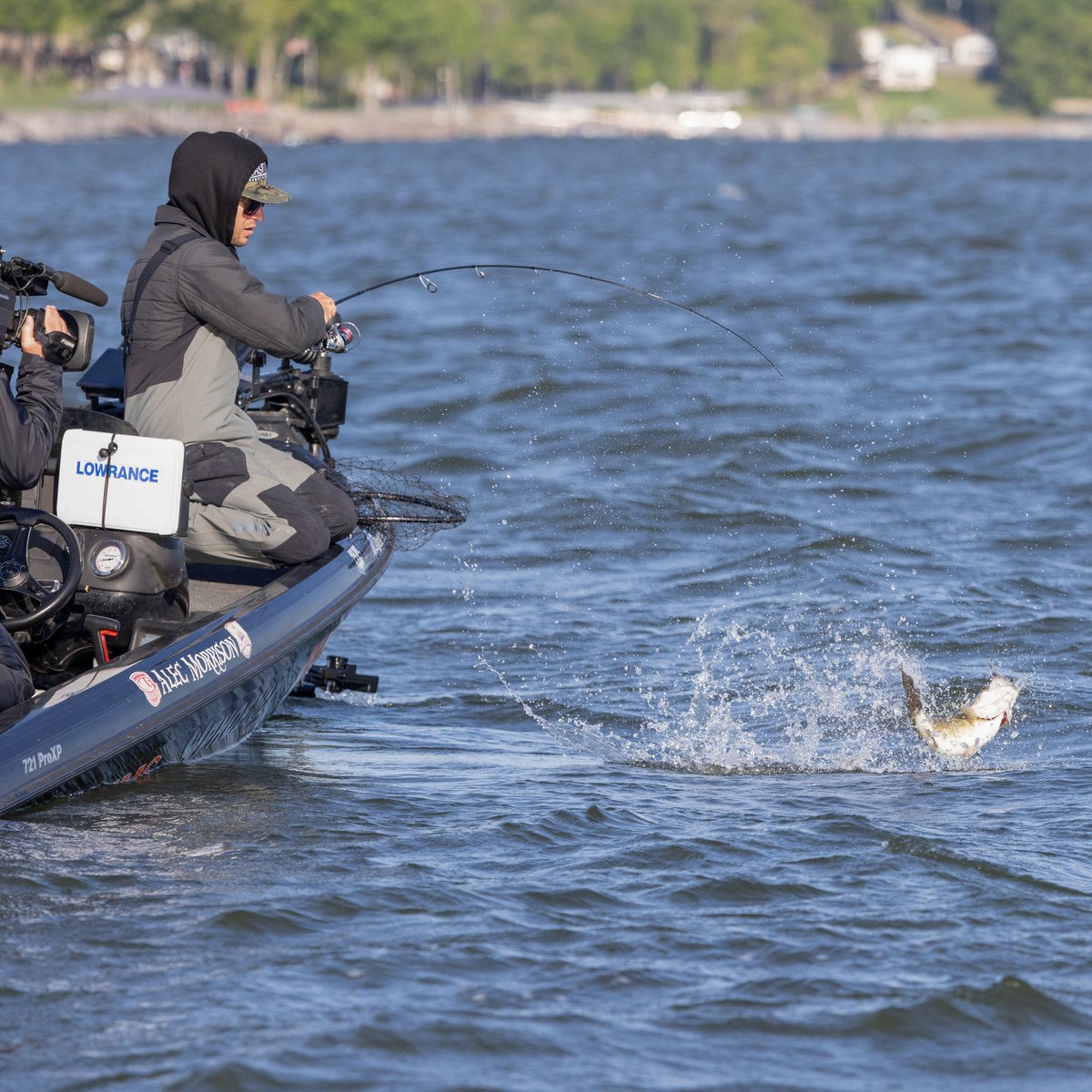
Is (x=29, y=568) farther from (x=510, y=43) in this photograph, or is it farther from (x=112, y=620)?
(x=510, y=43)

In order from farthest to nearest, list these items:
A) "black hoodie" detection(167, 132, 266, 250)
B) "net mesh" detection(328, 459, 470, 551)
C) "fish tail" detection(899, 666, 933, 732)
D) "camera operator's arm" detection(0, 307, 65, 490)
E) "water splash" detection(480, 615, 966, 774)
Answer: "net mesh" detection(328, 459, 470, 551), "water splash" detection(480, 615, 966, 774), "fish tail" detection(899, 666, 933, 732), "black hoodie" detection(167, 132, 266, 250), "camera operator's arm" detection(0, 307, 65, 490)

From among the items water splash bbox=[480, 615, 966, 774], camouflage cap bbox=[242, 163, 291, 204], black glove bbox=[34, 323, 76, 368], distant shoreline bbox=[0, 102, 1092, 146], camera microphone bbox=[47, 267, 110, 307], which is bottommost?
water splash bbox=[480, 615, 966, 774]

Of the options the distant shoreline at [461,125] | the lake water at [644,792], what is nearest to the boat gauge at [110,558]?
the lake water at [644,792]

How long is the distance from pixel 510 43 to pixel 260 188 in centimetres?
14999

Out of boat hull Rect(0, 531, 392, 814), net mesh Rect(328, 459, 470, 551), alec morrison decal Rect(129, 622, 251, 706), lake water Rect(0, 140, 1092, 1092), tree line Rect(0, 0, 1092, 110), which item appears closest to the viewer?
lake water Rect(0, 140, 1092, 1092)

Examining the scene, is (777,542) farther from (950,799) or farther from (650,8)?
(650,8)

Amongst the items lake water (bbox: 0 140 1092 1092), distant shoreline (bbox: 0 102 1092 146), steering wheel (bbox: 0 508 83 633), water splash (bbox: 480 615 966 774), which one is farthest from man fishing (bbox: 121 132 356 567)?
distant shoreline (bbox: 0 102 1092 146)

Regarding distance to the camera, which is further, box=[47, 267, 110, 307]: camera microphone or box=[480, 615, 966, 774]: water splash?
→ box=[480, 615, 966, 774]: water splash

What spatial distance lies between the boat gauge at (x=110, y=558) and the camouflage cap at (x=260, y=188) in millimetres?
1167

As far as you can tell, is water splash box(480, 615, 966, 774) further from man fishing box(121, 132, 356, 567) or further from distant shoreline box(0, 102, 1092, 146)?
distant shoreline box(0, 102, 1092, 146)

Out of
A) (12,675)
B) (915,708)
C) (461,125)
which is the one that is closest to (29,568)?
(12,675)

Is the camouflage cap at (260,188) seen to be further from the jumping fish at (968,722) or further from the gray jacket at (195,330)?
the jumping fish at (968,722)

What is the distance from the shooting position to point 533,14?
16200 centimetres

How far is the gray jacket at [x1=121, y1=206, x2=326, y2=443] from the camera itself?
A: 5.89 m
